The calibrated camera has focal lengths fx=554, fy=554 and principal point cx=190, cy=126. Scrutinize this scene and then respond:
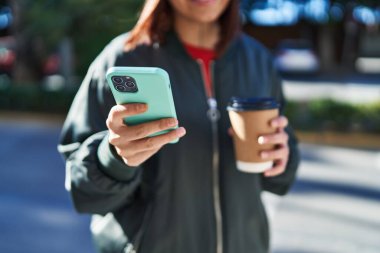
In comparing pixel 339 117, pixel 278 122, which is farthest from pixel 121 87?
pixel 339 117

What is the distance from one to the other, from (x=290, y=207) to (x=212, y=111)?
161 inches

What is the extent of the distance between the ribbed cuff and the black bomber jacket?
0.02 meters

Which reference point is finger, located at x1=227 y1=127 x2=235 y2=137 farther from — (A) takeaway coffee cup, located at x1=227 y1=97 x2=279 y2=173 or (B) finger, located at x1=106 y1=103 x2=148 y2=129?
(B) finger, located at x1=106 y1=103 x2=148 y2=129

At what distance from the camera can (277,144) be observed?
59.3 inches

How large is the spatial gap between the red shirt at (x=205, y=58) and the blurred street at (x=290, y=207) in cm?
310

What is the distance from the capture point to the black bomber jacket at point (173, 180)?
1.46 meters

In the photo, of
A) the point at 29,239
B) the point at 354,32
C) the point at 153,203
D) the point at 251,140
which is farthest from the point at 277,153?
the point at 354,32

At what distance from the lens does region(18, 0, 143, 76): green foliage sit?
887cm

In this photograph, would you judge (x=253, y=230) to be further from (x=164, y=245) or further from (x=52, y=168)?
(x=52, y=168)

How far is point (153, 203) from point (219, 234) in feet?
0.67

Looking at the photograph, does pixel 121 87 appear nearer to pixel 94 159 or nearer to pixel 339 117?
pixel 94 159

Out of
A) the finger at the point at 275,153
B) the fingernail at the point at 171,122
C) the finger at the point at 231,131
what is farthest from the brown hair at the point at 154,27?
the fingernail at the point at 171,122

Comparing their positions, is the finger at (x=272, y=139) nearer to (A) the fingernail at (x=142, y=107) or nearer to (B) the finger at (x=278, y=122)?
(B) the finger at (x=278, y=122)

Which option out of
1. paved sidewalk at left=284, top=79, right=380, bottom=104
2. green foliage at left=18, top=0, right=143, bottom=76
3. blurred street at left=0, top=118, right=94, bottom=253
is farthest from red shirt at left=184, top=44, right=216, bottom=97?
paved sidewalk at left=284, top=79, right=380, bottom=104
